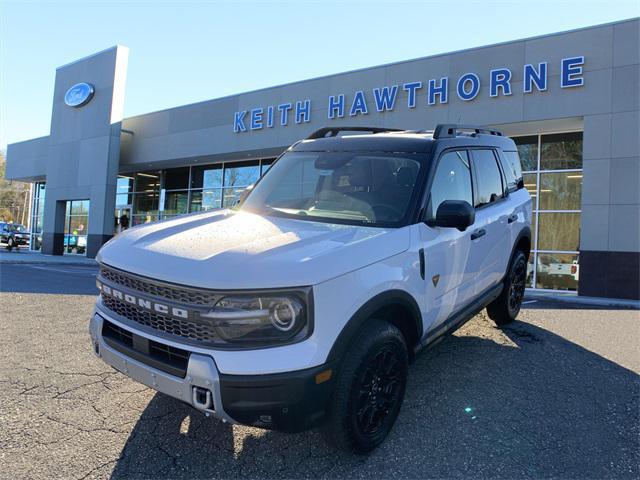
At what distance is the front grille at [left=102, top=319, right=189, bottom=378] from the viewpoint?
2361 mm

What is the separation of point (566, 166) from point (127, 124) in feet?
62.9

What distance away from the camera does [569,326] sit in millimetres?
6152

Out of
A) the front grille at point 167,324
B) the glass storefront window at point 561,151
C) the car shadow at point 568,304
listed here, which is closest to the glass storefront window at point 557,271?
the car shadow at point 568,304

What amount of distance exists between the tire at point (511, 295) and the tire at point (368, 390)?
2.67 metres

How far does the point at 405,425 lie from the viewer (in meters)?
3.14

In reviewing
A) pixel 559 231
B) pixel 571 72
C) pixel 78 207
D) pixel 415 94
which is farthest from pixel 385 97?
pixel 78 207

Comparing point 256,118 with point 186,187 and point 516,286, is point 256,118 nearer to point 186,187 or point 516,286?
point 186,187

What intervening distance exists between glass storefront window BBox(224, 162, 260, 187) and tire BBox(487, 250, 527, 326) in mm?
14975

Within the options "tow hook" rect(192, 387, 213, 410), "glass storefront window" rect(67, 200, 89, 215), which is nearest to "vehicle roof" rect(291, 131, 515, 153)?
"tow hook" rect(192, 387, 213, 410)

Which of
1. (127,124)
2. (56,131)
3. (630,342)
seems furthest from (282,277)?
(56,131)

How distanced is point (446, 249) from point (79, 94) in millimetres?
23732

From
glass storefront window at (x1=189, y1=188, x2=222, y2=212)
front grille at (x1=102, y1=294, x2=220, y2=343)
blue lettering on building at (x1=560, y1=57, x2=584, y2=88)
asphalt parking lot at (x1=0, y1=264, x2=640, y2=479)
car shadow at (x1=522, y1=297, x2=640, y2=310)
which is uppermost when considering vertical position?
blue lettering on building at (x1=560, y1=57, x2=584, y2=88)

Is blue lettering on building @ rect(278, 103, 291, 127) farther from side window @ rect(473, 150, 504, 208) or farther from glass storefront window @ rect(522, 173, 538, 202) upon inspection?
side window @ rect(473, 150, 504, 208)

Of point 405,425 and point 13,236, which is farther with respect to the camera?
point 13,236
